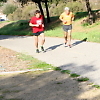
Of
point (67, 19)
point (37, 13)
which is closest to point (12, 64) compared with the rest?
point (37, 13)

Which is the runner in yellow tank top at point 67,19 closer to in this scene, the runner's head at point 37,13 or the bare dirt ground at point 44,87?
the runner's head at point 37,13

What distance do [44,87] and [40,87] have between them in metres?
0.09

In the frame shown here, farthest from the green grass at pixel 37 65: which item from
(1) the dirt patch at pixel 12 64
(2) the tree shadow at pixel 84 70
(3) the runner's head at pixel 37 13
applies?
(3) the runner's head at pixel 37 13

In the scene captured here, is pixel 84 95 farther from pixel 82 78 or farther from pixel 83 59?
pixel 83 59

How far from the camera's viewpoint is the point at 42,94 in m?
6.01

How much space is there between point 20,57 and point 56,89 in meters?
5.14

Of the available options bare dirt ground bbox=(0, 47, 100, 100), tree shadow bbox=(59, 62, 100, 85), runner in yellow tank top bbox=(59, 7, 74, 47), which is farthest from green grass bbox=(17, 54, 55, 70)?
runner in yellow tank top bbox=(59, 7, 74, 47)

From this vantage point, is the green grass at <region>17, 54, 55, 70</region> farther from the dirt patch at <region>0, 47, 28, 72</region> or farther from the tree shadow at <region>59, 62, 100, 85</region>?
the tree shadow at <region>59, 62, 100, 85</region>

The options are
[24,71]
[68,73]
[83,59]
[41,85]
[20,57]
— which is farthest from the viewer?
[20,57]

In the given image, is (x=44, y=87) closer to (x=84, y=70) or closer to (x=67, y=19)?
(x=84, y=70)

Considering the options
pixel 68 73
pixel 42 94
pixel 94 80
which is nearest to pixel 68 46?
pixel 68 73

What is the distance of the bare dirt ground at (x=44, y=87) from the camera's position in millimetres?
5793

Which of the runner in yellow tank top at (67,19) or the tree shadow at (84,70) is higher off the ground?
the runner in yellow tank top at (67,19)

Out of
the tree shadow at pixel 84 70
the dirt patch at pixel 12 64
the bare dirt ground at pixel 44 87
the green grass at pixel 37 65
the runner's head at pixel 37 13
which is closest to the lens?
the bare dirt ground at pixel 44 87
